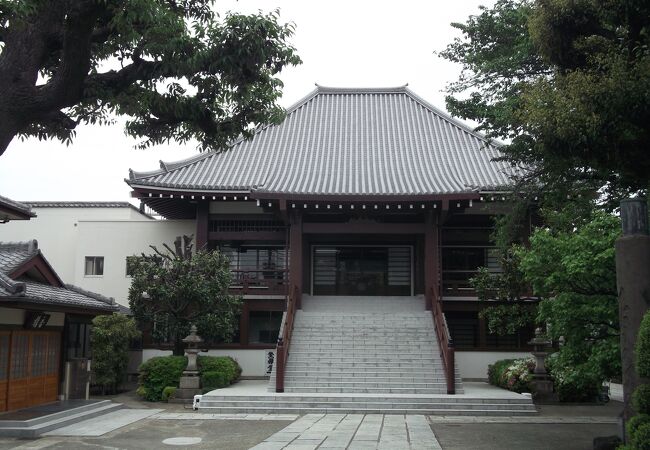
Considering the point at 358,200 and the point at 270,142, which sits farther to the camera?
the point at 270,142

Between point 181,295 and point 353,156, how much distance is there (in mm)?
10347

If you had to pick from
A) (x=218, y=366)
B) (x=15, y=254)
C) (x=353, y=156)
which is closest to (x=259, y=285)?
(x=218, y=366)

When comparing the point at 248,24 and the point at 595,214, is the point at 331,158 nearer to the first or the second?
the point at 595,214

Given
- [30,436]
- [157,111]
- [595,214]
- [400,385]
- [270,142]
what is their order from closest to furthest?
[157,111]
[595,214]
[30,436]
[400,385]
[270,142]

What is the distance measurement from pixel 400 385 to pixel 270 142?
42.1ft

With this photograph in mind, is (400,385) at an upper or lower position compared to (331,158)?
lower

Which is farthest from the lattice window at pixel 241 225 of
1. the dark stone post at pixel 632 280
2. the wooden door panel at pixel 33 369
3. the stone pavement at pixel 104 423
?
the dark stone post at pixel 632 280

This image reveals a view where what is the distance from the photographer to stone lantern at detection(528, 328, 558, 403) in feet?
54.7

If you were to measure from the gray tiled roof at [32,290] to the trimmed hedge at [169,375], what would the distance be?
→ 2060mm

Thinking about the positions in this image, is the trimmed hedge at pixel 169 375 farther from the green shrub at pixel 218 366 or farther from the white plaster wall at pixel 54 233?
the white plaster wall at pixel 54 233

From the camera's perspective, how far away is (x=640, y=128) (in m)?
7.14

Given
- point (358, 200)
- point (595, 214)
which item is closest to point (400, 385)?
point (358, 200)

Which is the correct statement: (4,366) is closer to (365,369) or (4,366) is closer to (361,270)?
(365,369)

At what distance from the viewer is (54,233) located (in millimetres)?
27781
